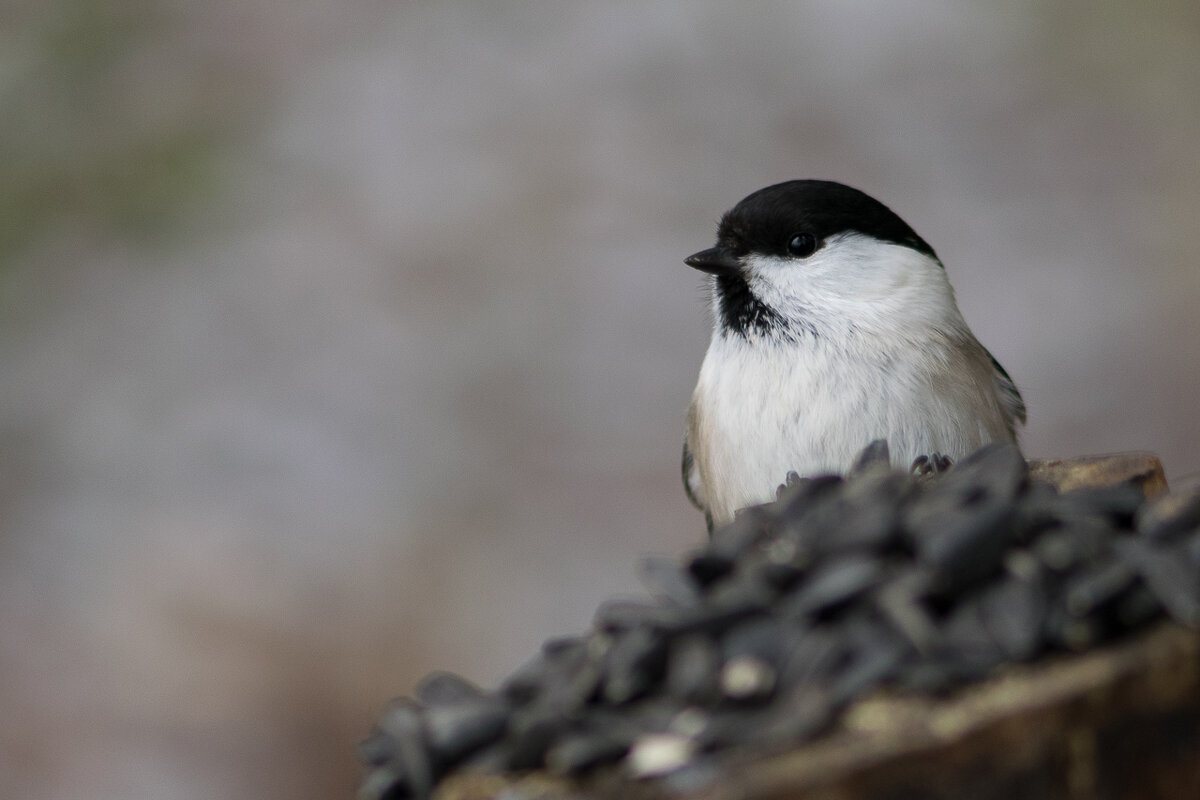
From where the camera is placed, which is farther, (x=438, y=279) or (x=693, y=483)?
(x=438, y=279)

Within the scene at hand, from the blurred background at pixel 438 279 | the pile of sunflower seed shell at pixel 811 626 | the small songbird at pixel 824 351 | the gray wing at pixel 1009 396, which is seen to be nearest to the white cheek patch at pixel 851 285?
the small songbird at pixel 824 351

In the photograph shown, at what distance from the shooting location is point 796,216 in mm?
1320

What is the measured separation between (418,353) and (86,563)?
2.49ft

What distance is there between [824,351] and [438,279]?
1.43 meters

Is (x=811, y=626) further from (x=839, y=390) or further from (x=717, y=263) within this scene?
(x=717, y=263)

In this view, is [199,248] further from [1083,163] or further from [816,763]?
[816,763]

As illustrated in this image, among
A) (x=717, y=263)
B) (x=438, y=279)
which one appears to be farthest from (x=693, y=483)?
(x=438, y=279)

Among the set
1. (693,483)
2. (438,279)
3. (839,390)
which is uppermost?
(438,279)

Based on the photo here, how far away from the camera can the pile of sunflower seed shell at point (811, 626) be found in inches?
26.0

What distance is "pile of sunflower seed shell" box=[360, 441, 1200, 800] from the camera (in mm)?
660

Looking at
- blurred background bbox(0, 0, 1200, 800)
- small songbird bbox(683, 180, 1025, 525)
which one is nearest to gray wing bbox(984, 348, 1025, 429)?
small songbird bbox(683, 180, 1025, 525)

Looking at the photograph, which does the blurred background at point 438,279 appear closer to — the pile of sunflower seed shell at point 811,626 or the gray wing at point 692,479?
the gray wing at point 692,479

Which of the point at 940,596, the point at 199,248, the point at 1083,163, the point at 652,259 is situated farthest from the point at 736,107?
the point at 940,596

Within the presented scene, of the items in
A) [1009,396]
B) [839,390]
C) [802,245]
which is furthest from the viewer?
[1009,396]
